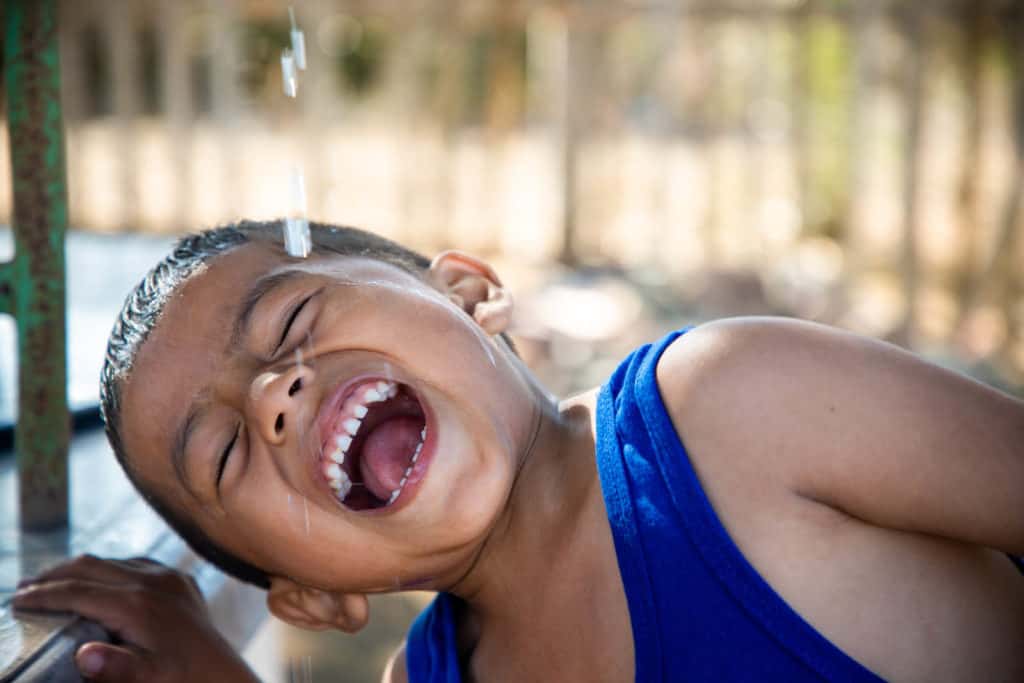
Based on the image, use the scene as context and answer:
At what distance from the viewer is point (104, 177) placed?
7.23 m

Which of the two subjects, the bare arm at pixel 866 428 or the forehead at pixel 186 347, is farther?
the forehead at pixel 186 347

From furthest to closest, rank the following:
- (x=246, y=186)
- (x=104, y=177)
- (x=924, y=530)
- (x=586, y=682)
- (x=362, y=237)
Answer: (x=104, y=177) < (x=246, y=186) < (x=362, y=237) < (x=586, y=682) < (x=924, y=530)

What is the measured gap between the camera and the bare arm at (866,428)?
1404 mm

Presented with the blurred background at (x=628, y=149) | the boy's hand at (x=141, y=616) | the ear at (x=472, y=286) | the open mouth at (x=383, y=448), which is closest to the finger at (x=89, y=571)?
the boy's hand at (x=141, y=616)

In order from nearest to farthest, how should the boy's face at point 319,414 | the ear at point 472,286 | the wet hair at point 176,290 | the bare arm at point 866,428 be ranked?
the bare arm at point 866,428 < the boy's face at point 319,414 < the wet hair at point 176,290 < the ear at point 472,286

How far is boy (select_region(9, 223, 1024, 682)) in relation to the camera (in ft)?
4.75

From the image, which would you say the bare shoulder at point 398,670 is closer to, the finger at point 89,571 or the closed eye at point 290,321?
the finger at point 89,571

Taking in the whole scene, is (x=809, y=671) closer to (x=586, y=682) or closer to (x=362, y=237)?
(x=586, y=682)

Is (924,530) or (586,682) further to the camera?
(586,682)

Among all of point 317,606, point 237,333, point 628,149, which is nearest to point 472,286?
point 237,333

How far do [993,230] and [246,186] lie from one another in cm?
386

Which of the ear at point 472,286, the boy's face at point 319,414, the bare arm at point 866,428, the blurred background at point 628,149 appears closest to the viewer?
the bare arm at point 866,428

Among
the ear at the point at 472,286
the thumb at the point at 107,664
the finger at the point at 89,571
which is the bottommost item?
the thumb at the point at 107,664

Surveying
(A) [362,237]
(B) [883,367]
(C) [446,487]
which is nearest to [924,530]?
(B) [883,367]
